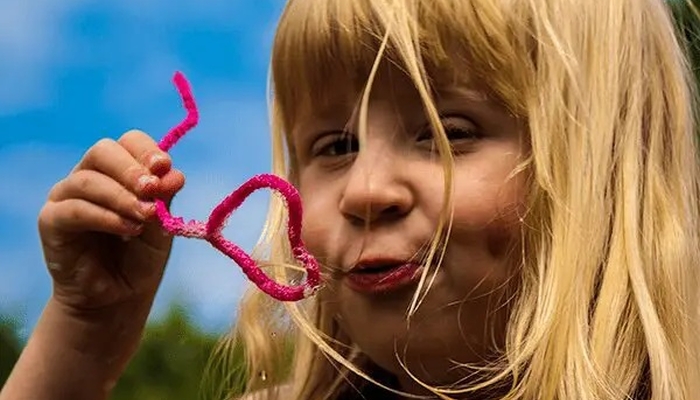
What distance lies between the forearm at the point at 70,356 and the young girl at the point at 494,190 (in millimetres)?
158

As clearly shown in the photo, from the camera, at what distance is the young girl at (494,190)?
2.90ft

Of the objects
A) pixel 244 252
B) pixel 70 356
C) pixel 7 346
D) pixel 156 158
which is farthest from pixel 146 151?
pixel 7 346

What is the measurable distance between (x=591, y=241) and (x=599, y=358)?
0.09m

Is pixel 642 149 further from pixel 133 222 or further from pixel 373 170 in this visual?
pixel 133 222

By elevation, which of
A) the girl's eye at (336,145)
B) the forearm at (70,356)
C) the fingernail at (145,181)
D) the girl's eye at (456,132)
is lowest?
the forearm at (70,356)

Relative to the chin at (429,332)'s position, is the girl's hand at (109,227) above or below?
above

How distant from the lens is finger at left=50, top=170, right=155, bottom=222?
3.13ft

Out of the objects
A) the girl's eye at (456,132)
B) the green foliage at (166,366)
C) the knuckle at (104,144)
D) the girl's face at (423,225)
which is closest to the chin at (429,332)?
the girl's face at (423,225)

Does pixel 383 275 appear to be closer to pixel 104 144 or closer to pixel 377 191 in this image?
pixel 377 191

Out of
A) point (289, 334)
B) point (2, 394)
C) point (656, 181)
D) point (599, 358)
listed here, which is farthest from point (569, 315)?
point (2, 394)

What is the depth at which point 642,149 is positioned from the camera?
0.96m

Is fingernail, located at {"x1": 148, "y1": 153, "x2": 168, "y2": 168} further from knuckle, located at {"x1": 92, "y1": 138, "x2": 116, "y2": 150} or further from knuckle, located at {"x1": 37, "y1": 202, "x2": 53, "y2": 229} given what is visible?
knuckle, located at {"x1": 37, "y1": 202, "x2": 53, "y2": 229}

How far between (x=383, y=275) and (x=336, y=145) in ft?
0.41

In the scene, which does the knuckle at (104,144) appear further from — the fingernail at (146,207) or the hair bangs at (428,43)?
the hair bangs at (428,43)
